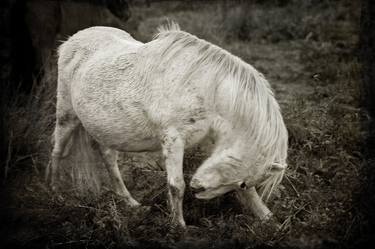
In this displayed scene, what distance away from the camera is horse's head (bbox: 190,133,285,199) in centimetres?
344

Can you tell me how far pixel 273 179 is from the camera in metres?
3.57

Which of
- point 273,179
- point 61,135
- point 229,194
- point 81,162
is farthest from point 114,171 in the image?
point 273,179

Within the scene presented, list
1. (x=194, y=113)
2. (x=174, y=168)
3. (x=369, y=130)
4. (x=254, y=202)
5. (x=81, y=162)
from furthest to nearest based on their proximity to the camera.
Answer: (x=81, y=162)
(x=369, y=130)
(x=254, y=202)
(x=174, y=168)
(x=194, y=113)

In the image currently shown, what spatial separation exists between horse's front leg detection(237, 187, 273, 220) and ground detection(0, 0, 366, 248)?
0.10m

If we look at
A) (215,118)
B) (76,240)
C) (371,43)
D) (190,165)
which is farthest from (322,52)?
(76,240)

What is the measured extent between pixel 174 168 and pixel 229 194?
78cm

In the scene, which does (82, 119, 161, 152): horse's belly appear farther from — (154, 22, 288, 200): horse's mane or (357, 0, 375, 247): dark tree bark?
(357, 0, 375, 247): dark tree bark

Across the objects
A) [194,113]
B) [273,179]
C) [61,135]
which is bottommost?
[61,135]

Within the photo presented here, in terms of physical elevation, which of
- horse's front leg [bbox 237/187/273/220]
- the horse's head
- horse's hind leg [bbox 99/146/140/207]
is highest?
the horse's head

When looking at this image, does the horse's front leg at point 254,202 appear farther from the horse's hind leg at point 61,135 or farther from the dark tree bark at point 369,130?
the horse's hind leg at point 61,135

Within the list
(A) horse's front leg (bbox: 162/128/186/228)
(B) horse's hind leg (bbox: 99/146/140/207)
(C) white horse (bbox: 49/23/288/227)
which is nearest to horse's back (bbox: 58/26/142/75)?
(C) white horse (bbox: 49/23/288/227)

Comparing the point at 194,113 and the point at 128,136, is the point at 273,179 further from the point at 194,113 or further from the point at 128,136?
the point at 128,136

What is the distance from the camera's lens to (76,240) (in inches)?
138

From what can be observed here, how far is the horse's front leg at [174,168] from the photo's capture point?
351cm
